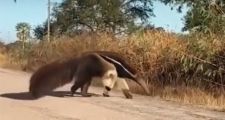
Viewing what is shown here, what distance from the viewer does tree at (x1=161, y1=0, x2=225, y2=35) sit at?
14.3 m

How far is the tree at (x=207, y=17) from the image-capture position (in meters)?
14.3

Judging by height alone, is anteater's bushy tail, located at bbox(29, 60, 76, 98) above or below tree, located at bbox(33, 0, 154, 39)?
below

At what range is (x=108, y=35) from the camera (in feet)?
65.2

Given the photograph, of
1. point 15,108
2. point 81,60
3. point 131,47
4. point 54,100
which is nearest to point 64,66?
point 81,60

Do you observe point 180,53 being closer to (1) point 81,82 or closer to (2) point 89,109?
(1) point 81,82

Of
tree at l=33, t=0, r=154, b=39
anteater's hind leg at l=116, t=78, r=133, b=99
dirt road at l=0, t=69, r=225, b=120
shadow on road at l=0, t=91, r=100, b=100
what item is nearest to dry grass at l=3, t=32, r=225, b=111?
shadow on road at l=0, t=91, r=100, b=100

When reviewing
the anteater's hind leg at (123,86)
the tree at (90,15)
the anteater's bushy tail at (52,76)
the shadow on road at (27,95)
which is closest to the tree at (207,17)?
the anteater's hind leg at (123,86)

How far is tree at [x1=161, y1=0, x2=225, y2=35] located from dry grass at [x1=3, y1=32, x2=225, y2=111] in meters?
0.26

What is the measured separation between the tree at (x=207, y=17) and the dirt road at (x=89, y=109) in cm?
326

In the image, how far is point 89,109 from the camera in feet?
31.5

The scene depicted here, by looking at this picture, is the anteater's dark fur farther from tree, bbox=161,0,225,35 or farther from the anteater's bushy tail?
tree, bbox=161,0,225,35

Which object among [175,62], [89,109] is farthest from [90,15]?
[89,109]

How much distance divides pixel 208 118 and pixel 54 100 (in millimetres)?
2786

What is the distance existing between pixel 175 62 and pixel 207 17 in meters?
2.21
